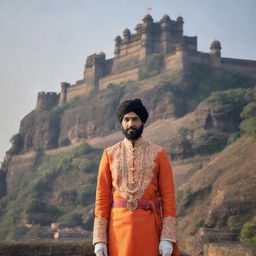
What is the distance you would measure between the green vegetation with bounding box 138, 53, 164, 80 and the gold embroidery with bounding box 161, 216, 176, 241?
43217 mm

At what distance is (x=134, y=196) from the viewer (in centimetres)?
373

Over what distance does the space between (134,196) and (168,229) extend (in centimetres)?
40

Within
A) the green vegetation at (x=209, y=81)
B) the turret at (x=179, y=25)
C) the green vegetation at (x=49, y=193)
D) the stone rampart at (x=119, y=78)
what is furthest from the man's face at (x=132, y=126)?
the turret at (x=179, y=25)

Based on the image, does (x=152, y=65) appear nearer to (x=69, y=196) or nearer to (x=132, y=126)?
(x=69, y=196)

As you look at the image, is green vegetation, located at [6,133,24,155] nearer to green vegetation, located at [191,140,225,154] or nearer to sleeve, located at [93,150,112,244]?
green vegetation, located at [191,140,225,154]

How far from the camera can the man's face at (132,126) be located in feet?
12.8

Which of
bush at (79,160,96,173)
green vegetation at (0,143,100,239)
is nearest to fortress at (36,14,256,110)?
green vegetation at (0,143,100,239)

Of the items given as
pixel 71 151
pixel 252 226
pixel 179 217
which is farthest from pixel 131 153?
pixel 71 151

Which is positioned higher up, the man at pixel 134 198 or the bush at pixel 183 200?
the bush at pixel 183 200

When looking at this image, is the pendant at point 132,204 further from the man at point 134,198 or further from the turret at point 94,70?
the turret at point 94,70

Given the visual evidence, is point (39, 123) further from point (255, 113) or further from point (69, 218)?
point (255, 113)

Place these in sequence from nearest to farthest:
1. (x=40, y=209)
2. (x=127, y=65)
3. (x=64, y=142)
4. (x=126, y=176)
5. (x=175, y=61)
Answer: (x=126, y=176), (x=40, y=209), (x=175, y=61), (x=127, y=65), (x=64, y=142)

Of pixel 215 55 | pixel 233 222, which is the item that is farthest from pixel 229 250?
pixel 215 55

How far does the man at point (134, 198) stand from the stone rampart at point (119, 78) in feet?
147
